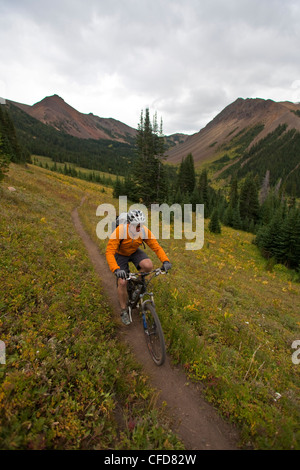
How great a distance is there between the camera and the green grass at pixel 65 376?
3.26m

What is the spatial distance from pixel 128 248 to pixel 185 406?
4.26m

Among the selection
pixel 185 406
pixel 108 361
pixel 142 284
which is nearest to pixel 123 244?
pixel 142 284

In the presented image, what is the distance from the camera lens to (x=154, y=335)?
18.1 feet

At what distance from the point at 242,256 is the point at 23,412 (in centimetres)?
2875

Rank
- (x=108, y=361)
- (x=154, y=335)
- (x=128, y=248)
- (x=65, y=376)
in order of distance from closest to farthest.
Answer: (x=65, y=376) → (x=108, y=361) → (x=154, y=335) → (x=128, y=248)

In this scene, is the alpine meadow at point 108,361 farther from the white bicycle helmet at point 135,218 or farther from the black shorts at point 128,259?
the white bicycle helmet at point 135,218

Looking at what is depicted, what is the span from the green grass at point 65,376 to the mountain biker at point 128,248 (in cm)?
124

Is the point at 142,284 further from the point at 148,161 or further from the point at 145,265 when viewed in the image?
the point at 148,161

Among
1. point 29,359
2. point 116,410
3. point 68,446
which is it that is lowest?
point 116,410

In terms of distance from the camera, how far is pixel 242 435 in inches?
151

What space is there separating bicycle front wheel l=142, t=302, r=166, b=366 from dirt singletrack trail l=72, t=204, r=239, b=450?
8.8 inches

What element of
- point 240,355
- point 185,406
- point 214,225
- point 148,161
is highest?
point 148,161
